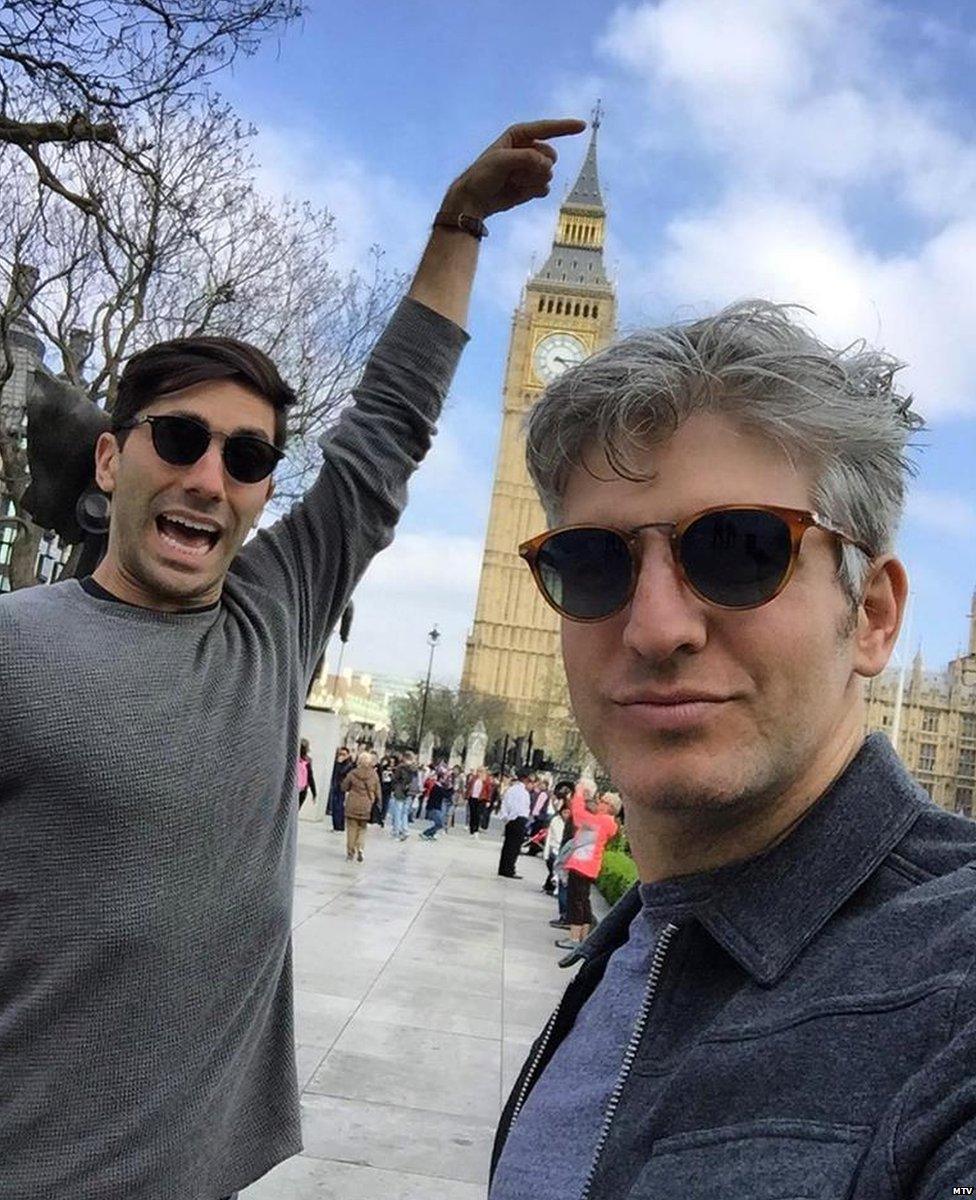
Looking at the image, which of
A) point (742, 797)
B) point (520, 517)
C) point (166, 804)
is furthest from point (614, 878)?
point (520, 517)

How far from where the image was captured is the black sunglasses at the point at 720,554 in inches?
35.9

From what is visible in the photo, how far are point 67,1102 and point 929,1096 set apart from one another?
907mm

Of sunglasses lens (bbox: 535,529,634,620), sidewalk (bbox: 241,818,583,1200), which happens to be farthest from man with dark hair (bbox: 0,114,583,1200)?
sidewalk (bbox: 241,818,583,1200)

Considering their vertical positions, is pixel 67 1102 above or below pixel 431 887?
above

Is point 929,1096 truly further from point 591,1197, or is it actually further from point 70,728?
point 70,728

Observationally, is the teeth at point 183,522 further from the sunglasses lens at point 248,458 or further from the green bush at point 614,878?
the green bush at point 614,878

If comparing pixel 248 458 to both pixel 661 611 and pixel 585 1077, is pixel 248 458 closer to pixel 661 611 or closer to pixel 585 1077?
pixel 661 611

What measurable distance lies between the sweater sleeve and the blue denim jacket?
944 millimetres

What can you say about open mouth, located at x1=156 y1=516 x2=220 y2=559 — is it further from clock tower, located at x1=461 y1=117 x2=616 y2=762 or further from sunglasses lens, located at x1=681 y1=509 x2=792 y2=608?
clock tower, located at x1=461 y1=117 x2=616 y2=762

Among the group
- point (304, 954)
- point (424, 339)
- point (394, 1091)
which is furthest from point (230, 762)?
point (304, 954)

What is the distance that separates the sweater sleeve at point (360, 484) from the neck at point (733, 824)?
824 millimetres

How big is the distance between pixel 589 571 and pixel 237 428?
0.71 metres

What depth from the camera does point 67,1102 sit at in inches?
44.4

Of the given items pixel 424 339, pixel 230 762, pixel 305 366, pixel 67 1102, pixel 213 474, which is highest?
pixel 305 366
